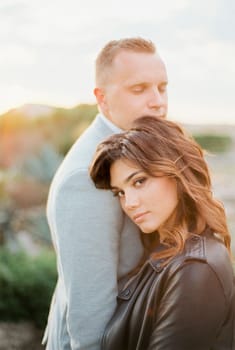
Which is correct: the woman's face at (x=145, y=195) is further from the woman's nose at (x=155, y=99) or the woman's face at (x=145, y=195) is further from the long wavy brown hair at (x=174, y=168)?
the woman's nose at (x=155, y=99)

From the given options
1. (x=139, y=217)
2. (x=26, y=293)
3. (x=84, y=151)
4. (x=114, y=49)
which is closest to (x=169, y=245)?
(x=139, y=217)

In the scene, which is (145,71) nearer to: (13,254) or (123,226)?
(123,226)

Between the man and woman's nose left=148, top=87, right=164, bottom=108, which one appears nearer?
the man

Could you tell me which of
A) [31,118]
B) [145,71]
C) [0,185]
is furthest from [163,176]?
[31,118]

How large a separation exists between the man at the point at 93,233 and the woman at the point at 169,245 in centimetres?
5

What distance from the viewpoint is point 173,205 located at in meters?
2.09

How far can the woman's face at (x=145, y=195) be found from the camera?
206 centimetres

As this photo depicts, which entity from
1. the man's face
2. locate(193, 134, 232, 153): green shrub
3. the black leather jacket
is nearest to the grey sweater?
the black leather jacket

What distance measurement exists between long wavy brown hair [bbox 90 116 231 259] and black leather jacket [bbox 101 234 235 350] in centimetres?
6

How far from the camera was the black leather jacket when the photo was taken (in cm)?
188

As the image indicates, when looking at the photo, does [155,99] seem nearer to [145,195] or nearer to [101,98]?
[101,98]

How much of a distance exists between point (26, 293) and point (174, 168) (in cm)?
341

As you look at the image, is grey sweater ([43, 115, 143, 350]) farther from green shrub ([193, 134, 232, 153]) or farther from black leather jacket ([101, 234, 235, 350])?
green shrub ([193, 134, 232, 153])

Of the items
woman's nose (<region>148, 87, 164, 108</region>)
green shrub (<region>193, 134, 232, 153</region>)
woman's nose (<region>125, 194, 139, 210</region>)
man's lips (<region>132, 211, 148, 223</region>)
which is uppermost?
woman's nose (<region>148, 87, 164, 108</region>)
